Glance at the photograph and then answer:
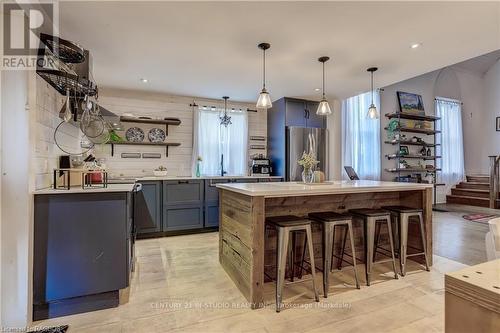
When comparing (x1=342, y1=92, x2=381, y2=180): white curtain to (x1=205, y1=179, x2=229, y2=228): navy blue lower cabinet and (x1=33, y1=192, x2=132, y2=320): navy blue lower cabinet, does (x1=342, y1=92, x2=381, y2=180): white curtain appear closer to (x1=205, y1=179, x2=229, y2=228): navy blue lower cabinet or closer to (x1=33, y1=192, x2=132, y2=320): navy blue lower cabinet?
(x1=205, y1=179, x2=229, y2=228): navy blue lower cabinet

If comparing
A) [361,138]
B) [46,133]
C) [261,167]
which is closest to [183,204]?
[261,167]

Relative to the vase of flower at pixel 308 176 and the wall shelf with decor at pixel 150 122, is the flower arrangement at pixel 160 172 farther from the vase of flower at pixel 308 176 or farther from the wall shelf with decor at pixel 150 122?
the vase of flower at pixel 308 176

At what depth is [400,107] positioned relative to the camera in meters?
6.43

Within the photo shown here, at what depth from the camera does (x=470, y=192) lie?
6961 mm

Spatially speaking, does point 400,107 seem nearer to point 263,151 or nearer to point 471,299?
point 263,151

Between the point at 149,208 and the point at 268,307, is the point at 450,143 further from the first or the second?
the point at 149,208

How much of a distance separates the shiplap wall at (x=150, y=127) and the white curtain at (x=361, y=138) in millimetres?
2563

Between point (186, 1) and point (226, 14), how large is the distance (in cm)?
36

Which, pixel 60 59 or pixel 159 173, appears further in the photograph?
pixel 159 173

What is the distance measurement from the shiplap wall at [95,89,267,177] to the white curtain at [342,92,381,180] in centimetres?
256

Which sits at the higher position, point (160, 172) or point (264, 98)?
point (264, 98)

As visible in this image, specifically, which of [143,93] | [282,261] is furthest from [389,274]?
[143,93]

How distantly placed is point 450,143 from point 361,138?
3315 millimetres

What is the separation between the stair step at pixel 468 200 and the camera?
6.49m
